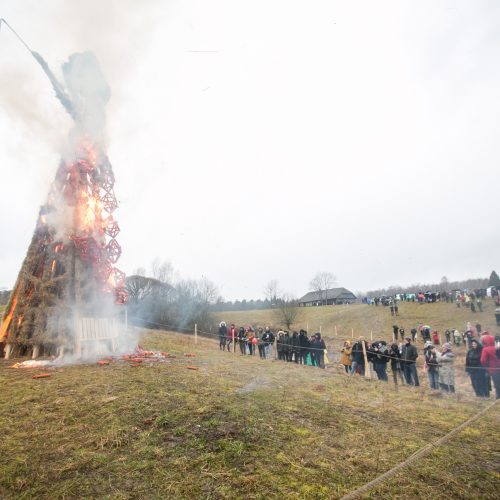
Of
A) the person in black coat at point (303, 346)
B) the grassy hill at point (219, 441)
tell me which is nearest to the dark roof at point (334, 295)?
the person in black coat at point (303, 346)

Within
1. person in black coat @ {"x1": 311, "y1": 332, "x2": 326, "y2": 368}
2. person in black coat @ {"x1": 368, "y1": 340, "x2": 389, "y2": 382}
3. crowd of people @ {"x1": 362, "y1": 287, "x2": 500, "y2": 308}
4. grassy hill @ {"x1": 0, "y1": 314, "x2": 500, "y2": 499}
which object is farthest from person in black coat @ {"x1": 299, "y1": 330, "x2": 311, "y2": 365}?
crowd of people @ {"x1": 362, "y1": 287, "x2": 500, "y2": 308}

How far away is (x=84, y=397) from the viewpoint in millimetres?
7543

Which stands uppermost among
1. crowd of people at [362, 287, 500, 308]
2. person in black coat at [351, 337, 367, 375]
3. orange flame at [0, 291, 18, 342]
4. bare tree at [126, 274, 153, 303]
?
bare tree at [126, 274, 153, 303]

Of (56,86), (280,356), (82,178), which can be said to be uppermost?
(56,86)

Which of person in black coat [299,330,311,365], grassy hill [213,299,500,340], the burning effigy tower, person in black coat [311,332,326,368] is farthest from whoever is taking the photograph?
grassy hill [213,299,500,340]

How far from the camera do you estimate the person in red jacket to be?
1102cm

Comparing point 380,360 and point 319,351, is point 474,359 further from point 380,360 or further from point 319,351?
point 319,351

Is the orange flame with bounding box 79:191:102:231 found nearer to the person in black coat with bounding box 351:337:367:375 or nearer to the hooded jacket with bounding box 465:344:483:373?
the person in black coat with bounding box 351:337:367:375

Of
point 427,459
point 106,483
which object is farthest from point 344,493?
point 106,483

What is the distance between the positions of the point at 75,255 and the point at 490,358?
1636cm

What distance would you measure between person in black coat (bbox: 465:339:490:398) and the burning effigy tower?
577 inches

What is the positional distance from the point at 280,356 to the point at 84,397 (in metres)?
15.5

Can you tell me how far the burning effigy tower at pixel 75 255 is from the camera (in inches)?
514

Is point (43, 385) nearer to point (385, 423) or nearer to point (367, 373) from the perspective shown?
point (385, 423)
